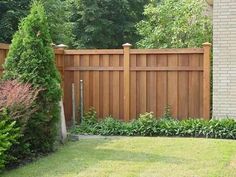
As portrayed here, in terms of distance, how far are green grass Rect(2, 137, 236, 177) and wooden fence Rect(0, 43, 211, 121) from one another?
183 centimetres

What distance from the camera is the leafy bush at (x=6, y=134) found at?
6453 mm

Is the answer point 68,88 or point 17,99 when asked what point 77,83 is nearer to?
point 68,88

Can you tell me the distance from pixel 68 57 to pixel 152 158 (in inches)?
203

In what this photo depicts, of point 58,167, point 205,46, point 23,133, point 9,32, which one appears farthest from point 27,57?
point 9,32

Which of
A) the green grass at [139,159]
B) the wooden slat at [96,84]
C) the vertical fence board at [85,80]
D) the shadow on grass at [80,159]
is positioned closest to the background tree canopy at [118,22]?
the wooden slat at [96,84]

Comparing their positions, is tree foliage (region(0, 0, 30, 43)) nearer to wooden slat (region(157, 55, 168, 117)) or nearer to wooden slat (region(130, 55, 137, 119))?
wooden slat (region(130, 55, 137, 119))

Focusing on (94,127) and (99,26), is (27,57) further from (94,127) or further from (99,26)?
(99,26)

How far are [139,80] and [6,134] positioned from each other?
17.8 ft

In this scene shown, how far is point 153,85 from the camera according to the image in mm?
11414

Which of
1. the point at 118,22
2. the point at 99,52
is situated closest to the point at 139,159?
the point at 99,52

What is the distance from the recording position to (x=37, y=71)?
817 centimetres

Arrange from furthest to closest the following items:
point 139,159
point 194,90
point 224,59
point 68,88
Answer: point 68,88 → point 194,90 → point 224,59 → point 139,159

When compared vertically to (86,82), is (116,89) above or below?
below

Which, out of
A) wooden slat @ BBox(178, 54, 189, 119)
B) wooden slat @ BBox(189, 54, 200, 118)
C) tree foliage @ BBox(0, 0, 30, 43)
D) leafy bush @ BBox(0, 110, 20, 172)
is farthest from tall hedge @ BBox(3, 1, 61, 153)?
tree foliage @ BBox(0, 0, 30, 43)
